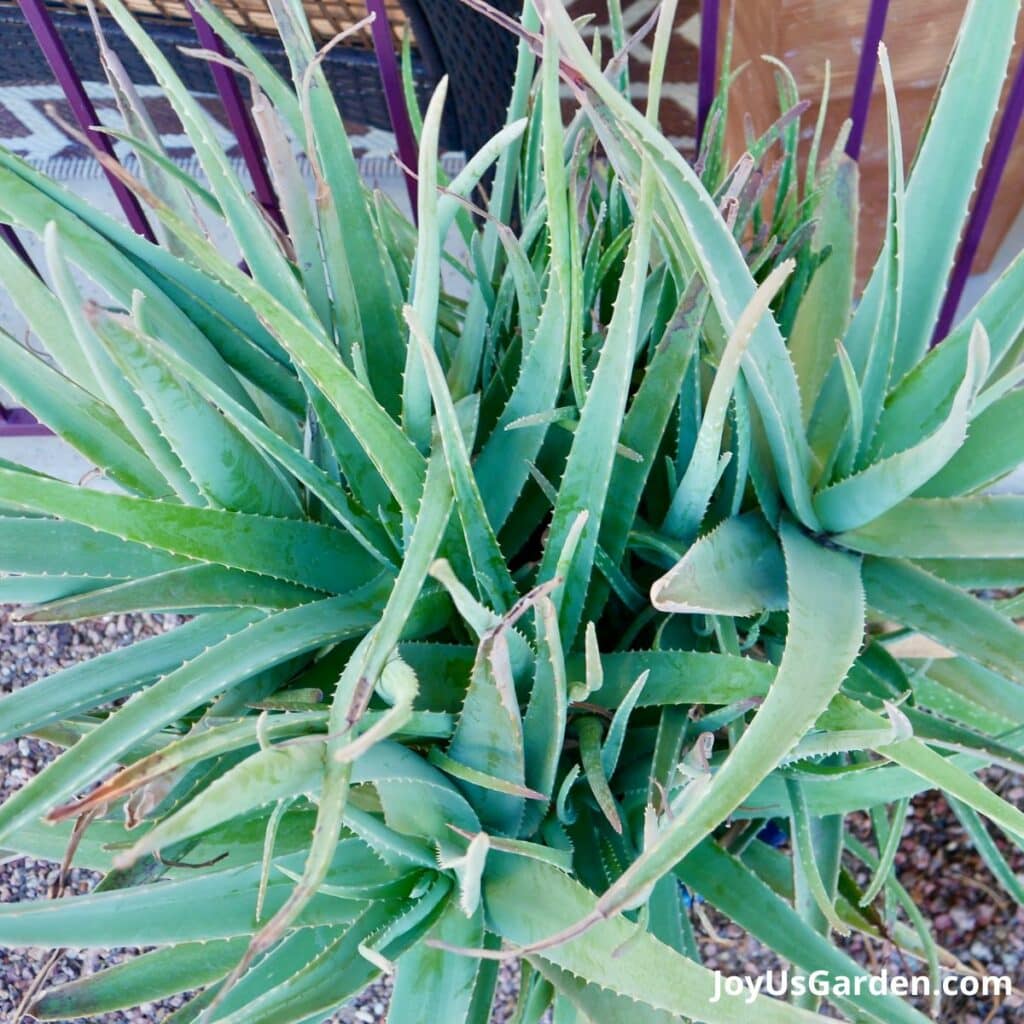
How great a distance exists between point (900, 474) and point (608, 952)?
0.26 m

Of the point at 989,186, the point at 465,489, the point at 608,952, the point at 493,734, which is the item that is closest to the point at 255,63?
the point at 465,489

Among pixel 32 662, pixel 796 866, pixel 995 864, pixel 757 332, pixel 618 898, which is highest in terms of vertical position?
pixel 757 332

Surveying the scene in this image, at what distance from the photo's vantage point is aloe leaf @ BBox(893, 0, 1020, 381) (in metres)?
0.48

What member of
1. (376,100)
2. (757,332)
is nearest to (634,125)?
(757,332)

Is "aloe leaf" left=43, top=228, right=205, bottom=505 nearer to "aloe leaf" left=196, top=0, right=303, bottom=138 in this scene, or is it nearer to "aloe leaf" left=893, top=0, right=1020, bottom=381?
"aloe leaf" left=196, top=0, right=303, bottom=138

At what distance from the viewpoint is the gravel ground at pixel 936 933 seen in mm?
909

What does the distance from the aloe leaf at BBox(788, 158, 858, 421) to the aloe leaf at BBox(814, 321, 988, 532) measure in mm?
90

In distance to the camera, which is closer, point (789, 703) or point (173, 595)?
point (789, 703)

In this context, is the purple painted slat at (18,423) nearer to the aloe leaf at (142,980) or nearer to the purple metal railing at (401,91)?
the purple metal railing at (401,91)

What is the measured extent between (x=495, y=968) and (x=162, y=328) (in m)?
0.40

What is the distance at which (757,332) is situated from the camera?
1.53 feet

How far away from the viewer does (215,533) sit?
0.47m

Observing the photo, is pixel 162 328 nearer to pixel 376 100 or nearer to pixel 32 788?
pixel 32 788

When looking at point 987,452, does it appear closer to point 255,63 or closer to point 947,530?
point 947,530
